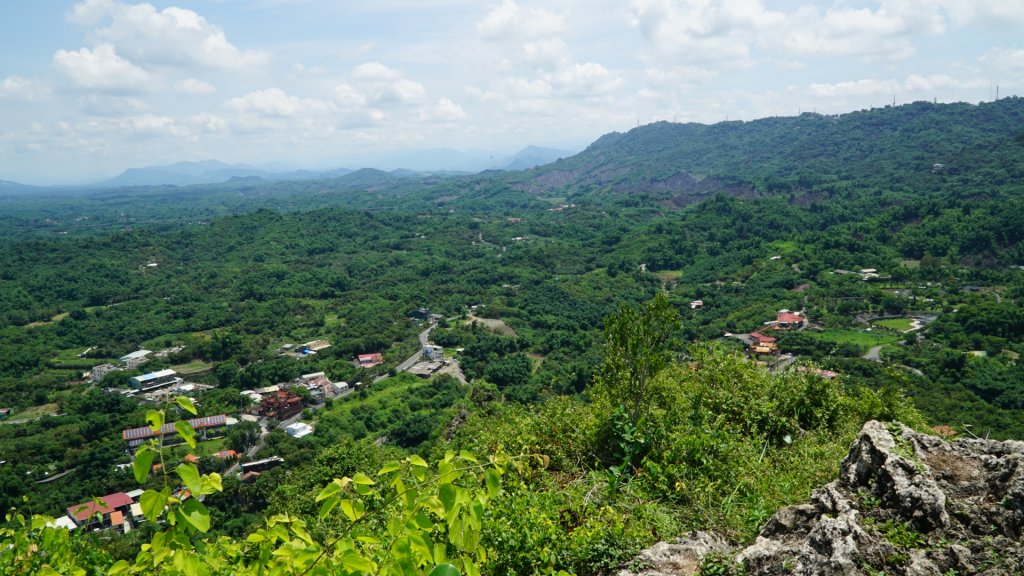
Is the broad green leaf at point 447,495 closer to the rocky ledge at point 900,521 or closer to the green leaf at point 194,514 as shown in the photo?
the green leaf at point 194,514

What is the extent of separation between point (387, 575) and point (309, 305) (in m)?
53.3

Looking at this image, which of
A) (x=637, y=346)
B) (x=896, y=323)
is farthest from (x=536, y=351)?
(x=637, y=346)

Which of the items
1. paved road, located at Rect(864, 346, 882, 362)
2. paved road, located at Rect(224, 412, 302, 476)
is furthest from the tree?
paved road, located at Rect(864, 346, 882, 362)

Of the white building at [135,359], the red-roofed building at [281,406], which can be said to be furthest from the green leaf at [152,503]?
the white building at [135,359]

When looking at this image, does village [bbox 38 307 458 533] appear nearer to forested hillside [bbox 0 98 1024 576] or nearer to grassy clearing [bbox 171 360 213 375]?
forested hillside [bbox 0 98 1024 576]

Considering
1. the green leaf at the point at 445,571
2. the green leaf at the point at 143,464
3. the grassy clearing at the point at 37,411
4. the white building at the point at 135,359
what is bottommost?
the grassy clearing at the point at 37,411

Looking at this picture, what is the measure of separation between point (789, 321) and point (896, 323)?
6181 mm

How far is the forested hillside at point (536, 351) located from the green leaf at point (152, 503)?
2 cm

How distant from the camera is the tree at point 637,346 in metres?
5.76

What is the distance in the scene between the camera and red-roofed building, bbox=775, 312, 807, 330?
116 ft

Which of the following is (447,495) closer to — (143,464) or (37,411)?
(143,464)

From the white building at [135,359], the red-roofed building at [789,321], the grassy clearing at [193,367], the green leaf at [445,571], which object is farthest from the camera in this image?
the white building at [135,359]

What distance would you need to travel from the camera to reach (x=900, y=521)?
10.9 ft

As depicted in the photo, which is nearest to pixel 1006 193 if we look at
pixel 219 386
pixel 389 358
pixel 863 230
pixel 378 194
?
pixel 863 230
